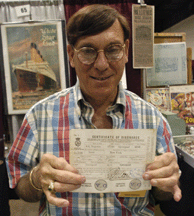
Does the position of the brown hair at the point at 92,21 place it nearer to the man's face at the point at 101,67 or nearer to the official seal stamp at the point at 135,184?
the man's face at the point at 101,67

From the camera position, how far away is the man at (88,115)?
2.40ft

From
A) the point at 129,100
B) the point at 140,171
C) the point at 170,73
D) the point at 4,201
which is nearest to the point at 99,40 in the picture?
the point at 129,100

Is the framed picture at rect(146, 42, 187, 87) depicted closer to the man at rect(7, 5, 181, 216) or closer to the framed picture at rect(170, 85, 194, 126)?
the framed picture at rect(170, 85, 194, 126)

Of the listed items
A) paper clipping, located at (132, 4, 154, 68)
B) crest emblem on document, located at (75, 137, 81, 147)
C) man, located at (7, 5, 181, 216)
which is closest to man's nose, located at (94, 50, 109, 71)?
man, located at (7, 5, 181, 216)

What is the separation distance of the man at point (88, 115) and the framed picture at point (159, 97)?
32.9 inches

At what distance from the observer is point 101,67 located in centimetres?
73

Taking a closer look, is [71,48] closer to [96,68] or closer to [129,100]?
[96,68]

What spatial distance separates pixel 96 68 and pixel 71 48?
175mm

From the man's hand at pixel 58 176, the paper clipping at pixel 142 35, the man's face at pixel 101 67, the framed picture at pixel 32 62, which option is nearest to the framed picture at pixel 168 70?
the paper clipping at pixel 142 35

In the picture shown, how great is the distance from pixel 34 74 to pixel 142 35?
3.39 ft

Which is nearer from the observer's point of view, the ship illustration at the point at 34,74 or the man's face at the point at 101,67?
the man's face at the point at 101,67

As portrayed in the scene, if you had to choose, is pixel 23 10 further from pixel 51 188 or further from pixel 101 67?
pixel 51 188

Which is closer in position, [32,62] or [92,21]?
[92,21]

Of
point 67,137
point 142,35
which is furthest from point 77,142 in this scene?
point 142,35
